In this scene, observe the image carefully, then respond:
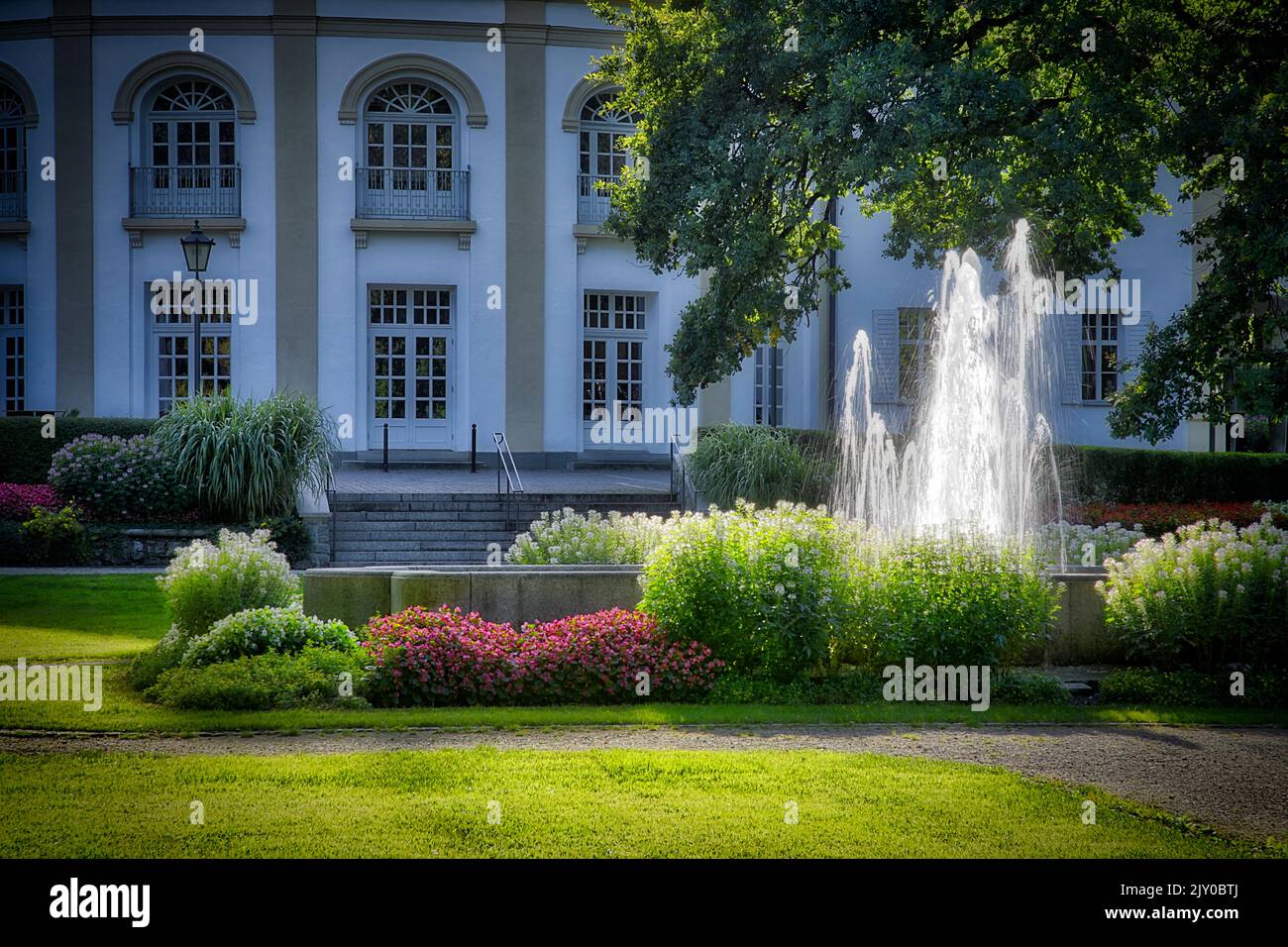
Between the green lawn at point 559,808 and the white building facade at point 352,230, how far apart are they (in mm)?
18635

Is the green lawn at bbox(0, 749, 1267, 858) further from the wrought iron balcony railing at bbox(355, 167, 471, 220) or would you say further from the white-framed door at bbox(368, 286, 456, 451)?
the wrought iron balcony railing at bbox(355, 167, 471, 220)

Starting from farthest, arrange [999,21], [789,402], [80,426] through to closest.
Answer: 1. [789,402]
2. [80,426]
3. [999,21]

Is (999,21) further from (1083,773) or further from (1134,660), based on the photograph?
(1083,773)

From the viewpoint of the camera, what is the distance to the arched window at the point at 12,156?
25.2 m

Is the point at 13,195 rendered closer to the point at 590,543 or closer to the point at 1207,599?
the point at 590,543

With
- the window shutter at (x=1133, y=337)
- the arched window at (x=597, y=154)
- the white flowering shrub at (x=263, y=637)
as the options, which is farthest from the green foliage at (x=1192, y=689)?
the arched window at (x=597, y=154)

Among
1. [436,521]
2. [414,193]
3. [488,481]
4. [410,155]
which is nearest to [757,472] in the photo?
[436,521]

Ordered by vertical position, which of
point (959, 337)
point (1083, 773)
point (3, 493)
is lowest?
point (1083, 773)

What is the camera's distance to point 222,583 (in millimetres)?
9812

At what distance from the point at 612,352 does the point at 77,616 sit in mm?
15086

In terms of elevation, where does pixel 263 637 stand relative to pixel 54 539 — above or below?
below

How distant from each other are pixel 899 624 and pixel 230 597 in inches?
200

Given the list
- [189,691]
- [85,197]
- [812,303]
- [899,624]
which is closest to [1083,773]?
[899,624]

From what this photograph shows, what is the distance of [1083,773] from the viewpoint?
6.40 metres
